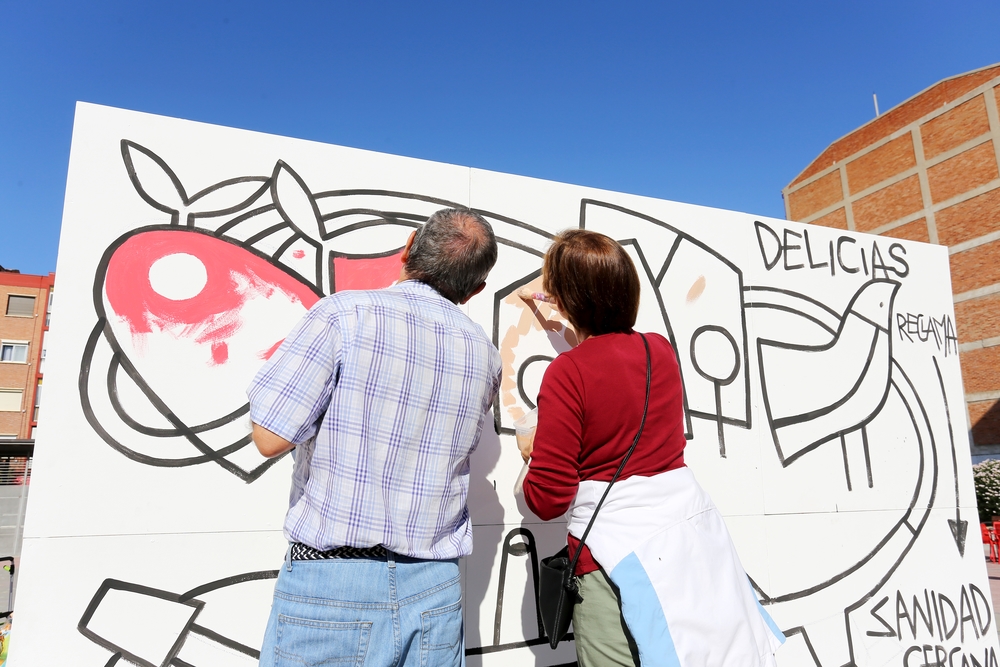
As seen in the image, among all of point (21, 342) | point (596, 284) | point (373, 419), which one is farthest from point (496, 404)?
point (21, 342)

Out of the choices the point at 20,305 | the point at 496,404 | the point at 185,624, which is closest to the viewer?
the point at 185,624

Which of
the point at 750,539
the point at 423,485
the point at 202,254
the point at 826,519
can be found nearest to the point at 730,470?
the point at 750,539

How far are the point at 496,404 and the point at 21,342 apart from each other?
40.1m

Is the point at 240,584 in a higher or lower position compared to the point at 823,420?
lower

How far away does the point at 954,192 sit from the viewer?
19.6 m

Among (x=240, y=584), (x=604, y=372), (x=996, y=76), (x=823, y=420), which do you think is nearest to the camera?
(x=604, y=372)

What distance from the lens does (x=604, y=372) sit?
1.51 metres

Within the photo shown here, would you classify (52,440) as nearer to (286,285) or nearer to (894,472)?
(286,285)

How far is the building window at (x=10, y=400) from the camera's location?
32.1 metres

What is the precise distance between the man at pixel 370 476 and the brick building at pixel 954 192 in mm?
21985

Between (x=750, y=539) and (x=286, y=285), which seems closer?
(x=286, y=285)

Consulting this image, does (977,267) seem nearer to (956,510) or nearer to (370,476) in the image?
(956,510)

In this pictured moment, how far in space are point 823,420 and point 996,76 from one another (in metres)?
22.4

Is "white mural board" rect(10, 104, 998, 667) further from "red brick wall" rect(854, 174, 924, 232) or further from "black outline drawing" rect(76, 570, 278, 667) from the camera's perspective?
"red brick wall" rect(854, 174, 924, 232)
